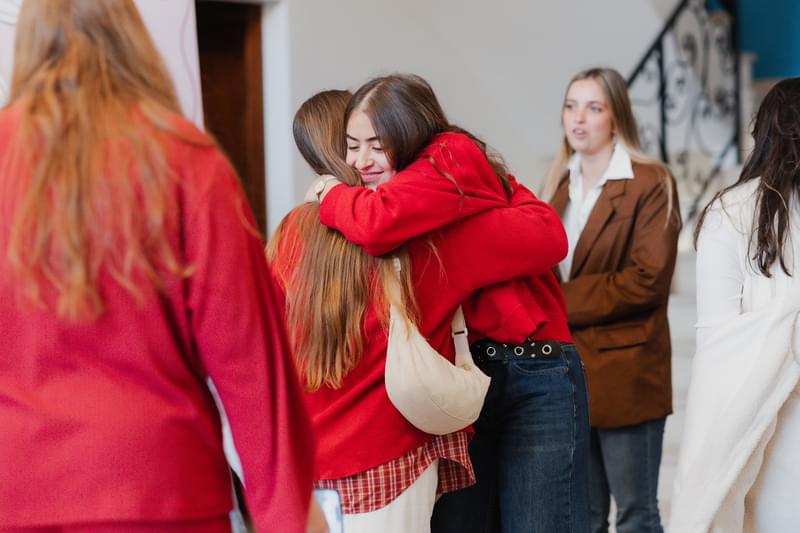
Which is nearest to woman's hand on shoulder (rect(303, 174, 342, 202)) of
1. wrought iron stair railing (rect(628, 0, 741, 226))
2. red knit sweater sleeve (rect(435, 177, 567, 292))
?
red knit sweater sleeve (rect(435, 177, 567, 292))

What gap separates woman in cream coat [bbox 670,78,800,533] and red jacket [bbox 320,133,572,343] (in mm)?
324

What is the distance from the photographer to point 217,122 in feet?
15.9

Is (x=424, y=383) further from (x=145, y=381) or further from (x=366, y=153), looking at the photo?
(x=145, y=381)

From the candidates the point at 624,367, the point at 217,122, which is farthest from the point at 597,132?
the point at 217,122

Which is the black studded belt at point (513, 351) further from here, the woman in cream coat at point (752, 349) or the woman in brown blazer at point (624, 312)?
the woman in brown blazer at point (624, 312)

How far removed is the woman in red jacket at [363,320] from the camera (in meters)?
2.09

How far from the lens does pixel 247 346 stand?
1451 millimetres

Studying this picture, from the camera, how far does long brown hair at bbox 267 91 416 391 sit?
209cm

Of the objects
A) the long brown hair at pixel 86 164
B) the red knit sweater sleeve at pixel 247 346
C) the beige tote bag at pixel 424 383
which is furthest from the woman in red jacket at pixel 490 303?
the long brown hair at pixel 86 164

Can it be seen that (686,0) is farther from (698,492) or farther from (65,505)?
(65,505)

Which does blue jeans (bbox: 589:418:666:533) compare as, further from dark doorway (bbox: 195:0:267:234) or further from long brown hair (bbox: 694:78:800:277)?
dark doorway (bbox: 195:0:267:234)

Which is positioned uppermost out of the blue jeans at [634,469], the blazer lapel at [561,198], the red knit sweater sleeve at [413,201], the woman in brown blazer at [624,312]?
the red knit sweater sleeve at [413,201]

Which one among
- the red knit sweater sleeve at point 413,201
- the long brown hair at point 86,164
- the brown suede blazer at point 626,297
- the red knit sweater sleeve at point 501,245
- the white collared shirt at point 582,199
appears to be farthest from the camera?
the white collared shirt at point 582,199

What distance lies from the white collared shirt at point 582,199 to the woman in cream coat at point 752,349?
1.04 metres
